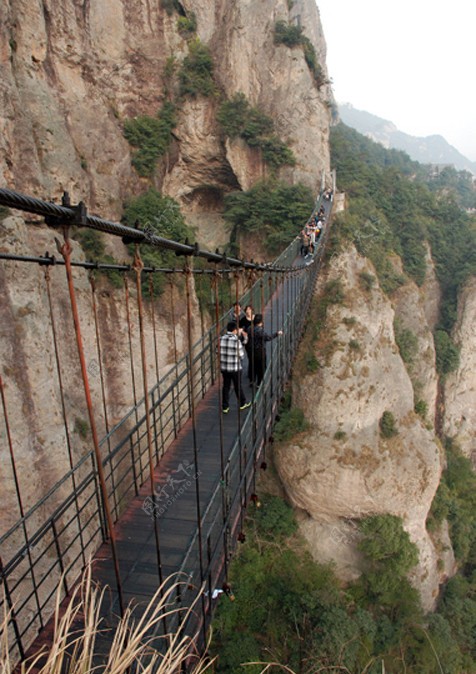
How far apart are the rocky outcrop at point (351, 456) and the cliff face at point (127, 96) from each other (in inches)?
267

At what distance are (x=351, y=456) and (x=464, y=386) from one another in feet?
40.2

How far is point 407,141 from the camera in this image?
150 metres

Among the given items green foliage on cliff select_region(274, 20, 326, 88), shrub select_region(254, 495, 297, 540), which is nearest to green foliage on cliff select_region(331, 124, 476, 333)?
green foliage on cliff select_region(274, 20, 326, 88)

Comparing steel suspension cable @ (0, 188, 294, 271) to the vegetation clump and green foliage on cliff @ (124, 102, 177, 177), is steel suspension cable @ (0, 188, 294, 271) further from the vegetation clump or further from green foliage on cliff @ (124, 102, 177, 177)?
the vegetation clump

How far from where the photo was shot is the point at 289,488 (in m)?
10.7

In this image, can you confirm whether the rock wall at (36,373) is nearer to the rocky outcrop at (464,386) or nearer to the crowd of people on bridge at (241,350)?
the crowd of people on bridge at (241,350)

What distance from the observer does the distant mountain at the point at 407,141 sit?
444 feet

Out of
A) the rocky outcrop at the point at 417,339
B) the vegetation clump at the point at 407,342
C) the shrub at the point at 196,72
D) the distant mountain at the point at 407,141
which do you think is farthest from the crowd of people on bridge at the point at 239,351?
the distant mountain at the point at 407,141

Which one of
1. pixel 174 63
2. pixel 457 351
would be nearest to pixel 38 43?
pixel 174 63

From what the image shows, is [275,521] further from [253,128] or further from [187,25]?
[187,25]

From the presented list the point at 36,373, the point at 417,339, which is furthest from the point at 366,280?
the point at 36,373

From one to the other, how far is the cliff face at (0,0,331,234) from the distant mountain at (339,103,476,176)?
137226mm

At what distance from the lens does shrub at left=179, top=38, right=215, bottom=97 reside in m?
12.9

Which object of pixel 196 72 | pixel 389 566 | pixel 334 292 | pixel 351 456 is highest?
pixel 196 72
